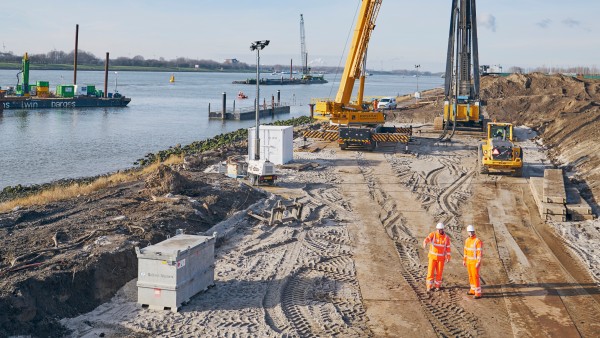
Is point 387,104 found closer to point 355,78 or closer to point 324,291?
point 355,78

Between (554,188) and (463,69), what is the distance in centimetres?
2241

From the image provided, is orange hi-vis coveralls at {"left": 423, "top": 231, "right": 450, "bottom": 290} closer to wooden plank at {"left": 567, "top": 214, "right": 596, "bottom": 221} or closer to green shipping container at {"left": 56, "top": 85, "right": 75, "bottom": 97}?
wooden plank at {"left": 567, "top": 214, "right": 596, "bottom": 221}

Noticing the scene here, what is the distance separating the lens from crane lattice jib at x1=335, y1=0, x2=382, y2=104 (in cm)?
3266

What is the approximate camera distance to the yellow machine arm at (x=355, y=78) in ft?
108

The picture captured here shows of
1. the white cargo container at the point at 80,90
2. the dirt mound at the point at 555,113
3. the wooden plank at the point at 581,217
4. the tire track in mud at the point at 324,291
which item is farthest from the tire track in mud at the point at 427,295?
the white cargo container at the point at 80,90

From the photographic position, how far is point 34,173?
34.2 m

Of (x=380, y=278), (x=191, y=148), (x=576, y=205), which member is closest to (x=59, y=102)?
(x=191, y=148)

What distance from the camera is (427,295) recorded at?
1227cm

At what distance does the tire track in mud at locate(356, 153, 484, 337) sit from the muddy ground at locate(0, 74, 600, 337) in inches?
1.6

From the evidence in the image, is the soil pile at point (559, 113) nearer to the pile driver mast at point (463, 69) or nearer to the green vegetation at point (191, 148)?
the pile driver mast at point (463, 69)

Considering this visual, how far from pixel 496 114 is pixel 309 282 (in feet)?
145

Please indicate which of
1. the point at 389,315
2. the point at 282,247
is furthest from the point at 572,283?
the point at 282,247

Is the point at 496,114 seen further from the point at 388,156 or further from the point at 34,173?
the point at 34,173

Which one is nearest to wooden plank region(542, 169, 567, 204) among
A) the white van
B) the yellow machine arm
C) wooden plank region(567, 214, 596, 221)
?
wooden plank region(567, 214, 596, 221)
